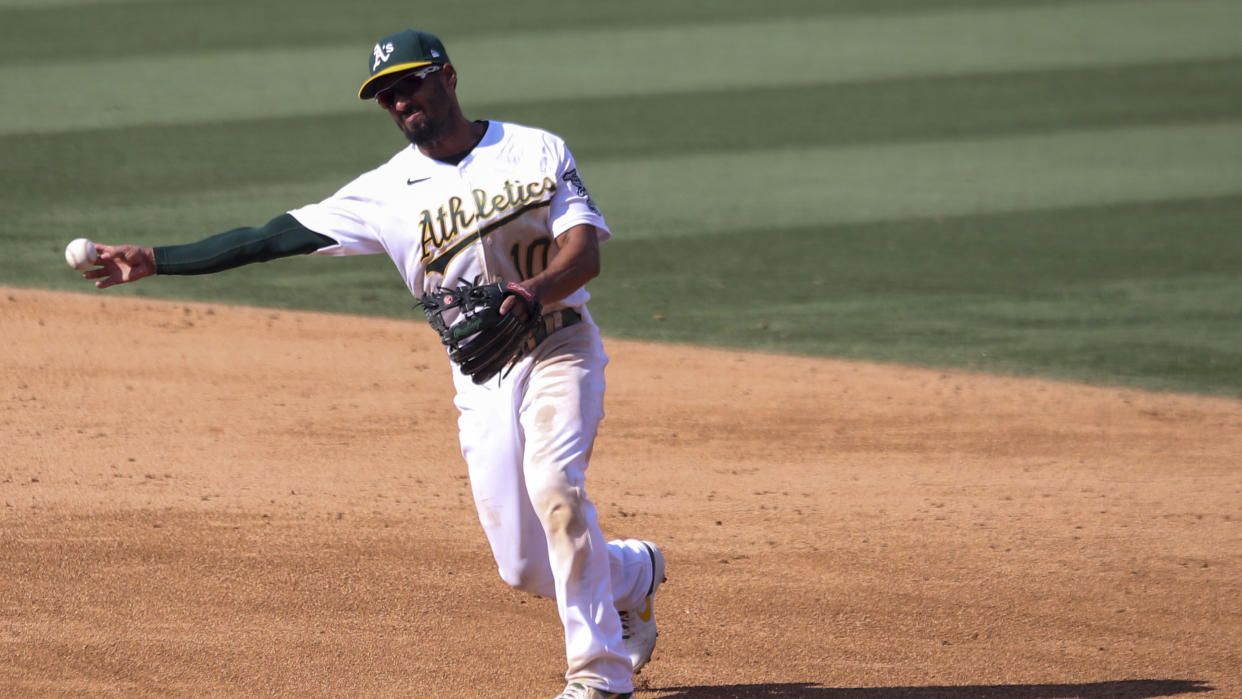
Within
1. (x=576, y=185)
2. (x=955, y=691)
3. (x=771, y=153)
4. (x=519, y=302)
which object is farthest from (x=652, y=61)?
(x=519, y=302)

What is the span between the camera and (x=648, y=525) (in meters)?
6.00

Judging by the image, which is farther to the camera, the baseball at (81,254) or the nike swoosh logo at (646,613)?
the nike swoosh logo at (646,613)

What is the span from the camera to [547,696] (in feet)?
14.9

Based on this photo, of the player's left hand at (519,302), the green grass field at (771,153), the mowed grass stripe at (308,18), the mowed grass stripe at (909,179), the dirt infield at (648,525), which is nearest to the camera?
the player's left hand at (519,302)

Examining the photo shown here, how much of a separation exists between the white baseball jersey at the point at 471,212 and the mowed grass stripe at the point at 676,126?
23.1 feet

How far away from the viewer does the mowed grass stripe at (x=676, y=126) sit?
11602mm

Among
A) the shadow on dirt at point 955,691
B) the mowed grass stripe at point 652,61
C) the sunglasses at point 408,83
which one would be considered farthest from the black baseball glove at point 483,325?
the mowed grass stripe at point 652,61

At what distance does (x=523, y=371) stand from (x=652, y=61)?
1077 cm

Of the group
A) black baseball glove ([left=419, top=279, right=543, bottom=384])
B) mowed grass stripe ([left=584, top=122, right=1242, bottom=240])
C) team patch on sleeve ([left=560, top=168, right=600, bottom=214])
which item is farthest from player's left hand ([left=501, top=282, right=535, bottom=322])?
mowed grass stripe ([left=584, top=122, right=1242, bottom=240])

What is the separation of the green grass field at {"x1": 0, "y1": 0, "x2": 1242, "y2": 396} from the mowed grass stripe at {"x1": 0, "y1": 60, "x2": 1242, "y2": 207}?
0.04 meters

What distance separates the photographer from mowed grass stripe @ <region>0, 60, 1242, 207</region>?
38.1 feet

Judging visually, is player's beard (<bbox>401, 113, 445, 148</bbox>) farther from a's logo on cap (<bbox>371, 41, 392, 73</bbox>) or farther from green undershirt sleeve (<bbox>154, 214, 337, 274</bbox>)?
green undershirt sleeve (<bbox>154, 214, 337, 274</bbox>)

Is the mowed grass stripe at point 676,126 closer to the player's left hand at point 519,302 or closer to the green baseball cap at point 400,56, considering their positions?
the green baseball cap at point 400,56

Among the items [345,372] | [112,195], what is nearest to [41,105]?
[112,195]
